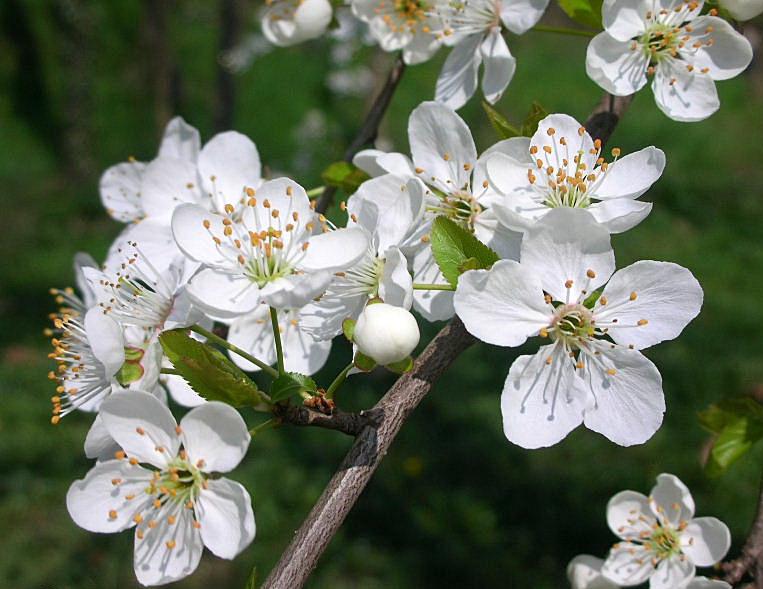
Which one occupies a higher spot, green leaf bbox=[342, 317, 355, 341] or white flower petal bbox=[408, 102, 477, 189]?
white flower petal bbox=[408, 102, 477, 189]

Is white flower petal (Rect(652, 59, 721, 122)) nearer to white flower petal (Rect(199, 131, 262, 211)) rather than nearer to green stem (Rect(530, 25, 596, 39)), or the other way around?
green stem (Rect(530, 25, 596, 39))

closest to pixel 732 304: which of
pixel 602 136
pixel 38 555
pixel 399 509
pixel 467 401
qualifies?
pixel 467 401

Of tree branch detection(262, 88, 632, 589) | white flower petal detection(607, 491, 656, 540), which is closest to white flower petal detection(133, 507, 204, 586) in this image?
tree branch detection(262, 88, 632, 589)

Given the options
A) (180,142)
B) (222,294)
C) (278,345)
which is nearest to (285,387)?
(278,345)

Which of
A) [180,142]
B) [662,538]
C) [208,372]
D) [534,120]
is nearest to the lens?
[208,372]

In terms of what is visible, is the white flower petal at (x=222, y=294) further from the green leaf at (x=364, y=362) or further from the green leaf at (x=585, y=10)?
the green leaf at (x=585, y=10)

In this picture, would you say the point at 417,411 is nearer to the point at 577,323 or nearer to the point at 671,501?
the point at 671,501
